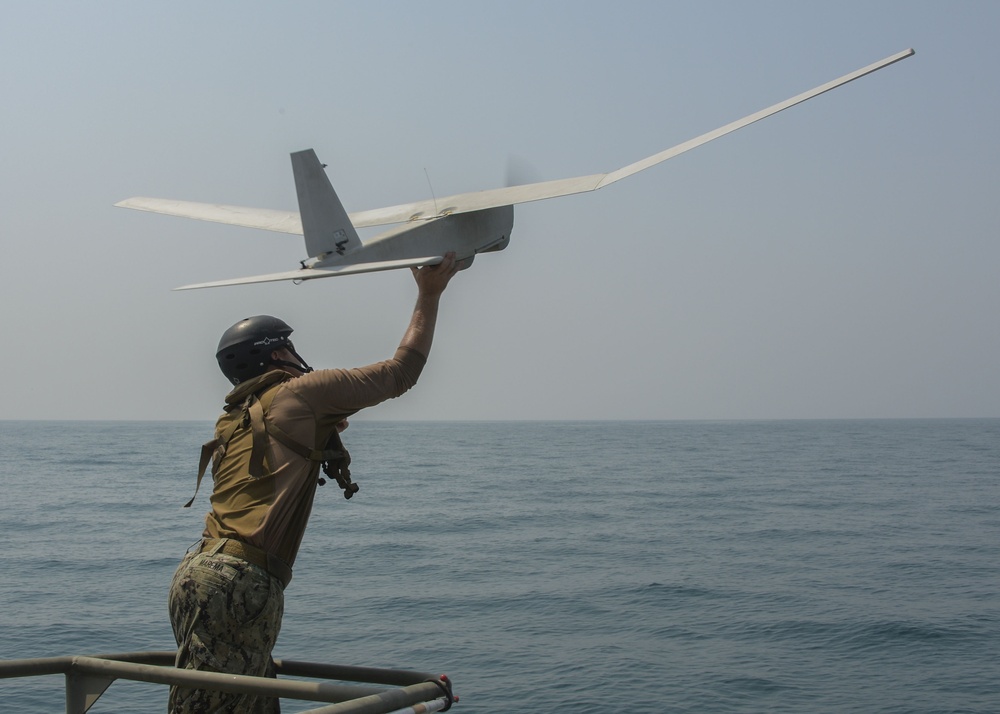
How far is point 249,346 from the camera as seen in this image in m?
4.84

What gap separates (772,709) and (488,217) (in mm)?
15444

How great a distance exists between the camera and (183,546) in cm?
4119

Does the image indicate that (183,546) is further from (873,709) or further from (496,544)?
(873,709)

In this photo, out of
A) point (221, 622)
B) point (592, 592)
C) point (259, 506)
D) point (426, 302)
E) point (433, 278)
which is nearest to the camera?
point (221, 622)

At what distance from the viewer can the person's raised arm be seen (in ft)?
15.3

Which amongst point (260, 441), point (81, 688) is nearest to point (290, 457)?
point (260, 441)

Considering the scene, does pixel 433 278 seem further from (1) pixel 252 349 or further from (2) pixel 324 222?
(2) pixel 324 222

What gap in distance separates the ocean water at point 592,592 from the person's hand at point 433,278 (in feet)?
49.8

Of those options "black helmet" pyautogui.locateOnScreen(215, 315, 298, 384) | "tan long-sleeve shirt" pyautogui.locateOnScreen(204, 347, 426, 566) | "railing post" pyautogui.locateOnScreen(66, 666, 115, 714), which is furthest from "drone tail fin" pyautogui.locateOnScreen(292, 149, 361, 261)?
"railing post" pyautogui.locateOnScreen(66, 666, 115, 714)

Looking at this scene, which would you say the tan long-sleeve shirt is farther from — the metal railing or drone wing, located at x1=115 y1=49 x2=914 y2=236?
drone wing, located at x1=115 y1=49 x2=914 y2=236

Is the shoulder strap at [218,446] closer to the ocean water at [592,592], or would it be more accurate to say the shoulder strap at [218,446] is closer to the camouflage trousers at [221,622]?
the camouflage trousers at [221,622]

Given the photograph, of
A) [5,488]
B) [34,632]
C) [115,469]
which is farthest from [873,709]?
[115,469]

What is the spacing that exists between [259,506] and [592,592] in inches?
1041

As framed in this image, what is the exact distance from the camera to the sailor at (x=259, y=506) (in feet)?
14.2
